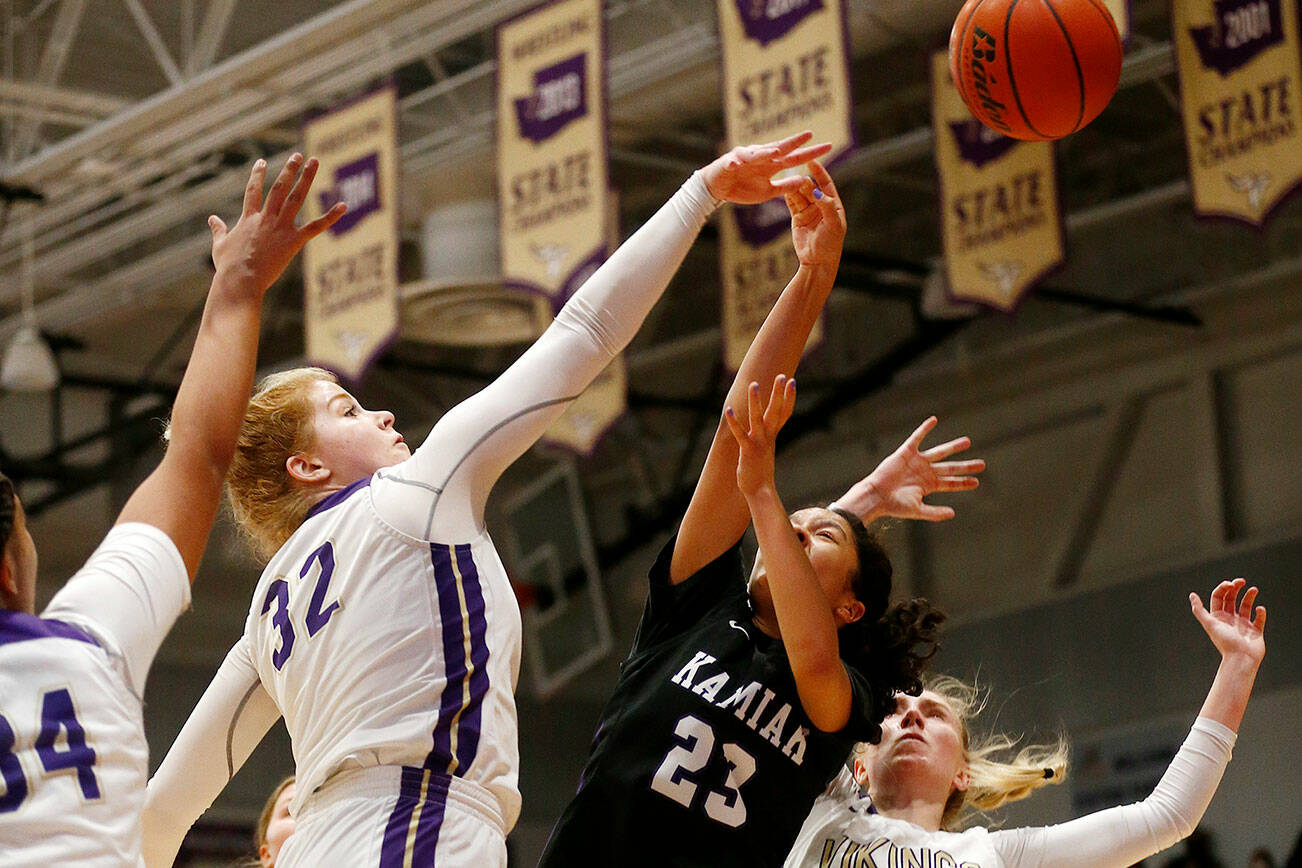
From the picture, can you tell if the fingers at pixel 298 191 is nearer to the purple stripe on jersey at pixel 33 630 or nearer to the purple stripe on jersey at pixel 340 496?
the purple stripe on jersey at pixel 340 496

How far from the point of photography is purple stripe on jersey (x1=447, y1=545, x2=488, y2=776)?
2.50 metres

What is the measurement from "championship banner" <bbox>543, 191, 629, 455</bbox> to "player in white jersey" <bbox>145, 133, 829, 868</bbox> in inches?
282

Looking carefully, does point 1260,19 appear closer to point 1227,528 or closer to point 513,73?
point 513,73

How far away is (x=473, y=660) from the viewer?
8.31ft

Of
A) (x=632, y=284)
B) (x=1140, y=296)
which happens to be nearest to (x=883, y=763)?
(x=632, y=284)

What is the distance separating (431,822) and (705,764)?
2.11ft

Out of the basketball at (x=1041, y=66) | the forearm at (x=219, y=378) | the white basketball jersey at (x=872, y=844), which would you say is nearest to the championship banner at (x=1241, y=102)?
the basketball at (x=1041, y=66)

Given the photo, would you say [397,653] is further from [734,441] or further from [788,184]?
[788,184]

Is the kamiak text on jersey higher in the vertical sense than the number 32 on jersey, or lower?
lower

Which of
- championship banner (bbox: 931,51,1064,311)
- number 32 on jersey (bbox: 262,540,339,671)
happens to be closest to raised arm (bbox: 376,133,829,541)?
number 32 on jersey (bbox: 262,540,339,671)

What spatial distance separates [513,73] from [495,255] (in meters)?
1.91

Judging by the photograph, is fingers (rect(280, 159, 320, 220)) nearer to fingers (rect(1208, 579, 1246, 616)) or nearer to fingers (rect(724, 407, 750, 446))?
fingers (rect(724, 407, 750, 446))

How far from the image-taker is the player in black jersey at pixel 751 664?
291 cm

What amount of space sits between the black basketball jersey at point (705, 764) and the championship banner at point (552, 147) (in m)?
5.59
